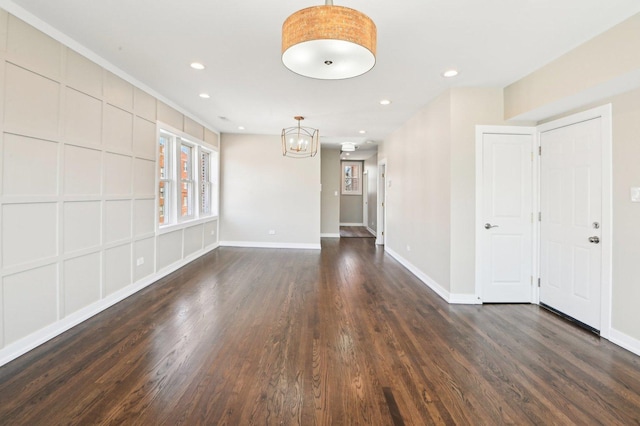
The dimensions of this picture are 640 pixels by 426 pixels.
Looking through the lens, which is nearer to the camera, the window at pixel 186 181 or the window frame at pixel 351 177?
the window at pixel 186 181

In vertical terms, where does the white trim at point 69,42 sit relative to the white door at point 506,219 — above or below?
above

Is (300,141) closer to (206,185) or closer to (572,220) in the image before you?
(206,185)

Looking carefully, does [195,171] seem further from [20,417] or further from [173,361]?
[20,417]

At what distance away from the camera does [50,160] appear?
253 centimetres

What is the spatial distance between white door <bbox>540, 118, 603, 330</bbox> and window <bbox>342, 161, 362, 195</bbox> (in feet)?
26.6

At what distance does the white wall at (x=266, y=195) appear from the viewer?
695 cm

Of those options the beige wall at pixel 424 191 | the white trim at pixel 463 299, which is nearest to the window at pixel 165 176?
the beige wall at pixel 424 191

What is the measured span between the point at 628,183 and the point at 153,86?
203 inches

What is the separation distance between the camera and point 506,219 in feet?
11.7

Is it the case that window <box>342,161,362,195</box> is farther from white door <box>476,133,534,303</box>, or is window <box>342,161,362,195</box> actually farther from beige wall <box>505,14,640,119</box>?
beige wall <box>505,14,640,119</box>

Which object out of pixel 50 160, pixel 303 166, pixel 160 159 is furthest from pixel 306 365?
pixel 303 166

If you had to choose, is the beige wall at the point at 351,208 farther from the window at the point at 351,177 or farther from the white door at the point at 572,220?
the white door at the point at 572,220

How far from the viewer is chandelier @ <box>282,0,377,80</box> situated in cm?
137

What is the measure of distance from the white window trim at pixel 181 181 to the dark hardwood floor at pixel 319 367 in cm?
150
